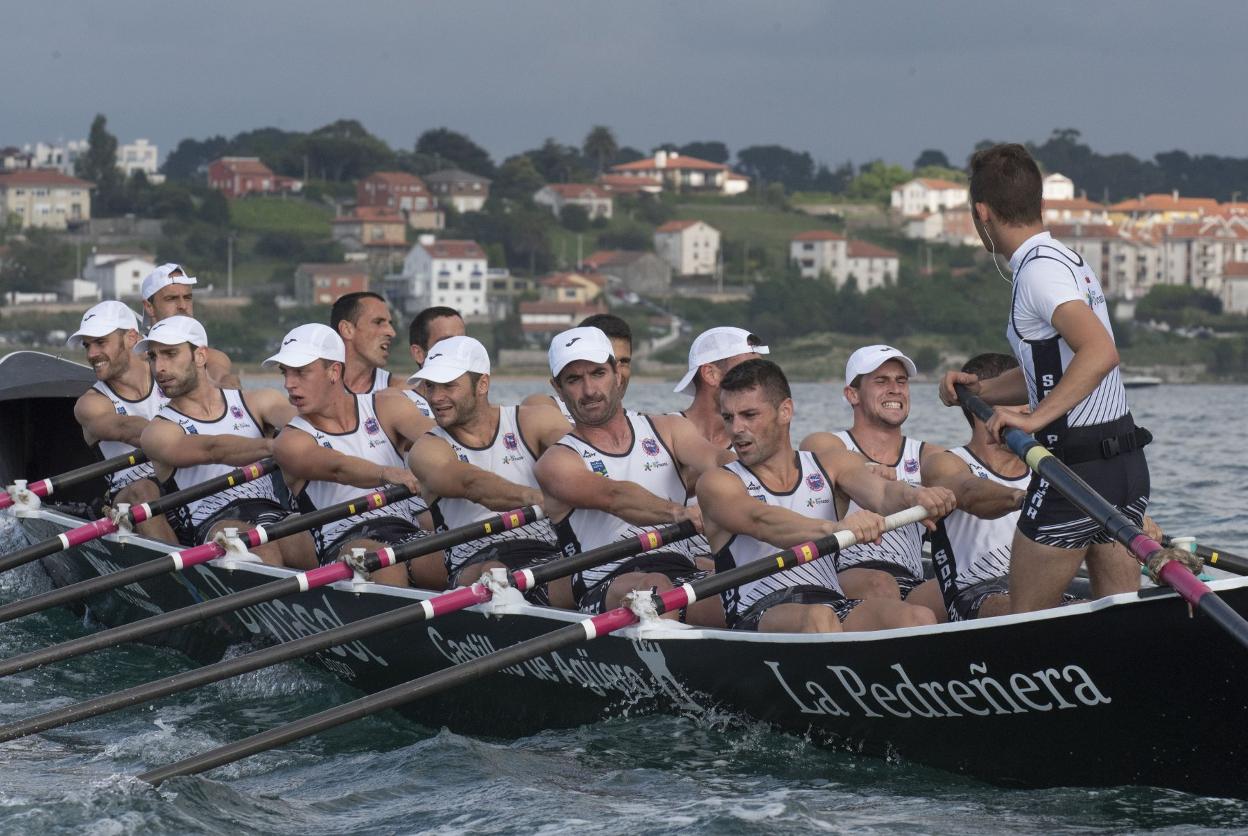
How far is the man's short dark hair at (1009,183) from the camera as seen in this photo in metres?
5.45

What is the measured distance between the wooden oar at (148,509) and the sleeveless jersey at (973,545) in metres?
3.76

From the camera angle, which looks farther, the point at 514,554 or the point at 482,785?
the point at 514,554

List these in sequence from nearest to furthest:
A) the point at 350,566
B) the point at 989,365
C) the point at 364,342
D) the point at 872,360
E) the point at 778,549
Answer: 1. the point at 778,549
2. the point at 989,365
3. the point at 872,360
4. the point at 350,566
5. the point at 364,342

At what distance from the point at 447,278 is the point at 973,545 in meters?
100

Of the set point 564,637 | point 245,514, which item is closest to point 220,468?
point 245,514

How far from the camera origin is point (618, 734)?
6926 mm

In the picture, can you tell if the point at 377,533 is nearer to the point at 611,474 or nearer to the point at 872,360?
the point at 611,474

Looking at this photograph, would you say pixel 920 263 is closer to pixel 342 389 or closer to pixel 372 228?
pixel 372 228

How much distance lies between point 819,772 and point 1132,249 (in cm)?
12947

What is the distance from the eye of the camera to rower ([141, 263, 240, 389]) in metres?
10.7

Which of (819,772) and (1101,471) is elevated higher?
(1101,471)

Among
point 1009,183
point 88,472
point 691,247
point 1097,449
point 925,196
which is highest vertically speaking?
point 925,196

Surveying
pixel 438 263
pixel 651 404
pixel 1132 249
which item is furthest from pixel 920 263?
pixel 651 404

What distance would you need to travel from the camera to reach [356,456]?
340 inches
